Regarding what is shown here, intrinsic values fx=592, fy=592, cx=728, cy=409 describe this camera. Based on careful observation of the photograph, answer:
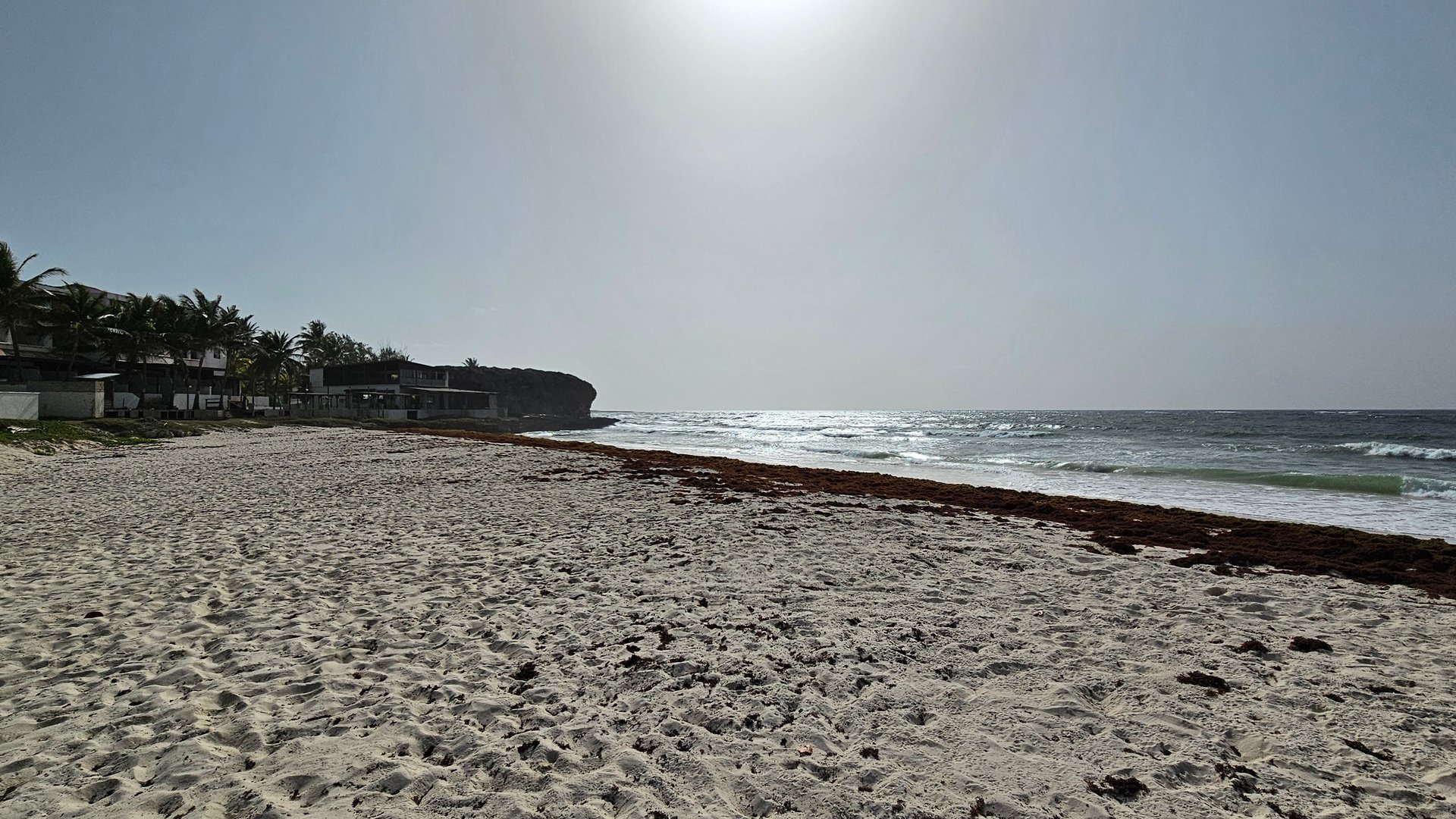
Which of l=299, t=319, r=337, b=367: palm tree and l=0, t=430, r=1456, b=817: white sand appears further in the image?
l=299, t=319, r=337, b=367: palm tree

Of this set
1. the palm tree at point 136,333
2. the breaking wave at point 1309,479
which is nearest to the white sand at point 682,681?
the breaking wave at point 1309,479

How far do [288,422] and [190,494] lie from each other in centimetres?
3937

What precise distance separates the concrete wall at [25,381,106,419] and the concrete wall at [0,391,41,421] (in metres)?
4.38

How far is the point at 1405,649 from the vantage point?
525 cm

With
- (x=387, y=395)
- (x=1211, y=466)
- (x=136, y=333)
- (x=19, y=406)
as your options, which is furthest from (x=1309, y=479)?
(x=387, y=395)

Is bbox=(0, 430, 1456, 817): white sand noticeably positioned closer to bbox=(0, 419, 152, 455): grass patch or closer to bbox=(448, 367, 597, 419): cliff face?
bbox=(0, 419, 152, 455): grass patch

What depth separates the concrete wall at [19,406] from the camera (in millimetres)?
26109

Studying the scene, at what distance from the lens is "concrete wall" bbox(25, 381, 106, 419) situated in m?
32.1

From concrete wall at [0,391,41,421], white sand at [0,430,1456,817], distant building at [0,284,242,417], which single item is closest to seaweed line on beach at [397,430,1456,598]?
white sand at [0,430,1456,817]

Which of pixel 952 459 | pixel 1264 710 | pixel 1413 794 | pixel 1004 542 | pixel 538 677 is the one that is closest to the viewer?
pixel 1413 794

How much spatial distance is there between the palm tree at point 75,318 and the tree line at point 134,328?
1.9 inches

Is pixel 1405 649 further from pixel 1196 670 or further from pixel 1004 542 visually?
pixel 1004 542

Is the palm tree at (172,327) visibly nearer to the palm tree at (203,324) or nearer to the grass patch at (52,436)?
the palm tree at (203,324)

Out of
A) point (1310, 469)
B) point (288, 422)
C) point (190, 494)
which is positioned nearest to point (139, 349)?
point (288, 422)
